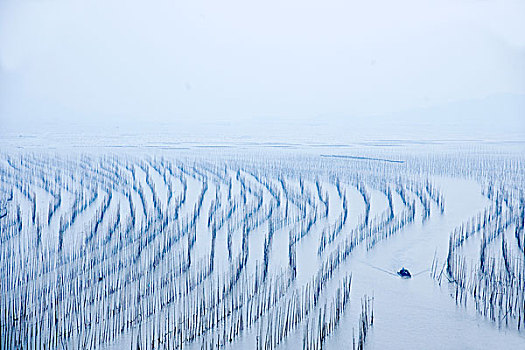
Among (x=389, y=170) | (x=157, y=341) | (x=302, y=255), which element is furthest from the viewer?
(x=389, y=170)

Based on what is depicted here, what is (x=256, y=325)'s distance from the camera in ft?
6.72

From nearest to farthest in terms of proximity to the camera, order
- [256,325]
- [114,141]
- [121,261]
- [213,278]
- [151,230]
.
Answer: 1. [256,325]
2. [213,278]
3. [121,261]
4. [151,230]
5. [114,141]

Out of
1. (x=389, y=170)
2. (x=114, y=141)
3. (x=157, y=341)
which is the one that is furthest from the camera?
(x=114, y=141)

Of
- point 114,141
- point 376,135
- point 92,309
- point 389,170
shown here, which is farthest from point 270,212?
point 376,135

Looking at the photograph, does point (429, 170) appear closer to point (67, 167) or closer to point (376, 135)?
point (67, 167)

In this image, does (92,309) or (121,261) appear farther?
(121,261)

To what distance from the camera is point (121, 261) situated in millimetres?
2680

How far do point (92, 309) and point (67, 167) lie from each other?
12.6 ft

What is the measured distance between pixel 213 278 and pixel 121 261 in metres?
0.45

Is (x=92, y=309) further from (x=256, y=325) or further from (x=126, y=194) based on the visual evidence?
(x=126, y=194)

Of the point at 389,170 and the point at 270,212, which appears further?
the point at 389,170

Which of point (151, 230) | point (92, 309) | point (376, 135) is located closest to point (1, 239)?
point (151, 230)

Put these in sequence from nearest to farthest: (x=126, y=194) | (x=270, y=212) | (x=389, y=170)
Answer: (x=270, y=212) → (x=126, y=194) → (x=389, y=170)

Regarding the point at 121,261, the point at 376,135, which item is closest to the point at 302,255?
the point at 121,261
